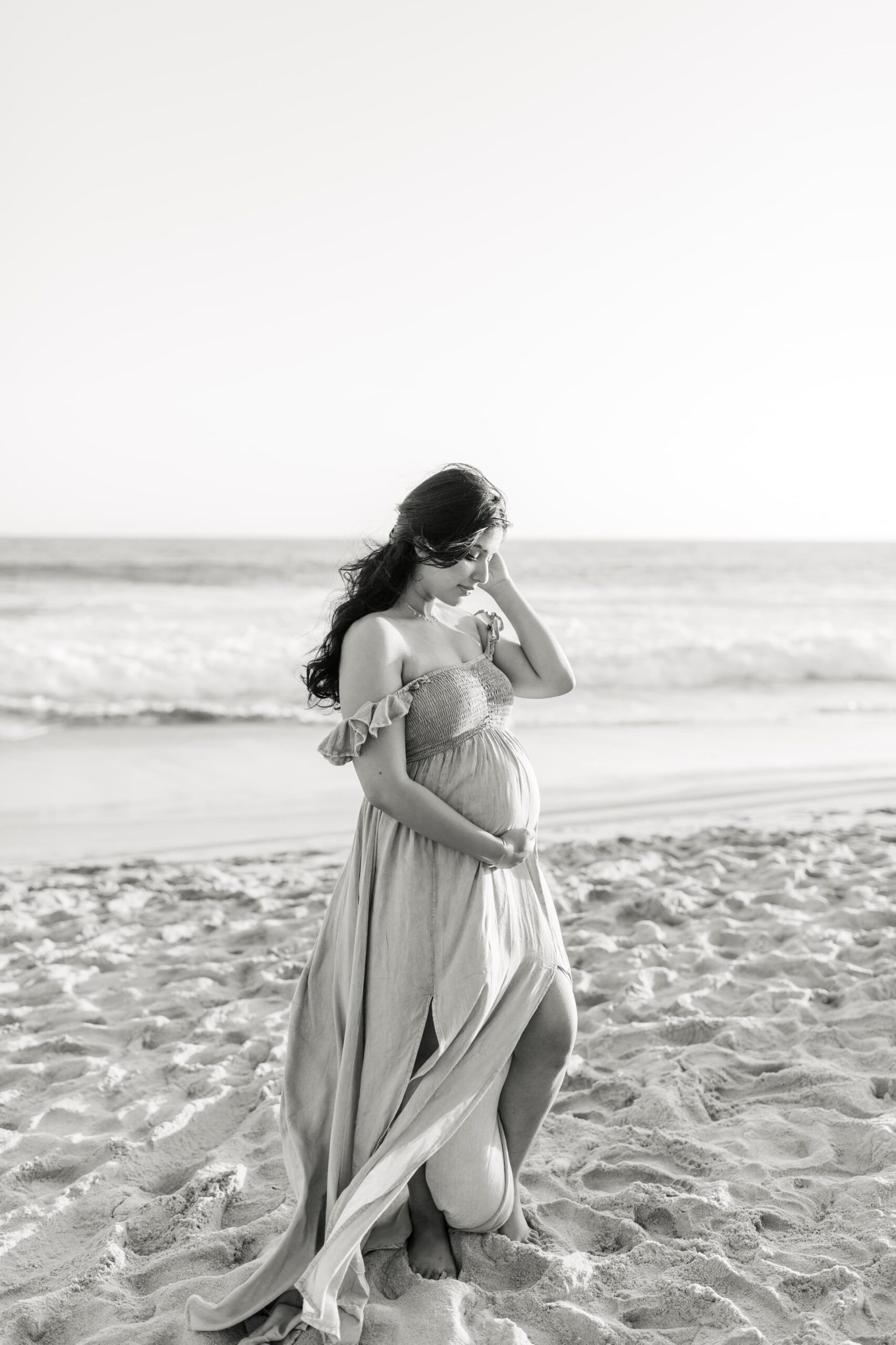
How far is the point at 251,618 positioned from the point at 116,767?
11.2 m

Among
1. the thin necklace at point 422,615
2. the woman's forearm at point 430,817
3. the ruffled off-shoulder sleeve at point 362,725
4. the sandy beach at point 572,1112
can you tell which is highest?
the thin necklace at point 422,615

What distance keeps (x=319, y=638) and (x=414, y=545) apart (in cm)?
1341

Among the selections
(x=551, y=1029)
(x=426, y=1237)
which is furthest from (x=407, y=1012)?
(x=426, y=1237)

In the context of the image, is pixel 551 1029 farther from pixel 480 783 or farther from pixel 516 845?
pixel 480 783

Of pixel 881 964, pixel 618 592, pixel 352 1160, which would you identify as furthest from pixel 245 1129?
pixel 618 592

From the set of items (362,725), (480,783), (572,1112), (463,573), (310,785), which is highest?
(463,573)

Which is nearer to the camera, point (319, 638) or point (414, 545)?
point (414, 545)

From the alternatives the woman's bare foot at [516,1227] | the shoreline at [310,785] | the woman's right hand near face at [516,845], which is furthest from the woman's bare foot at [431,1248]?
the shoreline at [310,785]

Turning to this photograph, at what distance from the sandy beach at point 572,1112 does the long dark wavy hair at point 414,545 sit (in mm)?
1499

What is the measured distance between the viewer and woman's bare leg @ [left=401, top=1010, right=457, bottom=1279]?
2.55 m

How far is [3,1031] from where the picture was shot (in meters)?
4.06

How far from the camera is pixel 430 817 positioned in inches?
92.4

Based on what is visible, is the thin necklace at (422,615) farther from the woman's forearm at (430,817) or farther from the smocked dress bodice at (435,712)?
the woman's forearm at (430,817)

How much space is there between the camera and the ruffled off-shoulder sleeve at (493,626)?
2838mm
